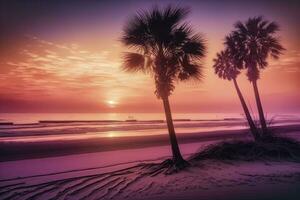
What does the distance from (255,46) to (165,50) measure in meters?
9.92

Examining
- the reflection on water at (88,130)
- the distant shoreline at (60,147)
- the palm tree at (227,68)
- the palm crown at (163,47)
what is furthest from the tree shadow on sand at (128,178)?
the reflection on water at (88,130)

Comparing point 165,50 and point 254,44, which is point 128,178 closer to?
point 165,50

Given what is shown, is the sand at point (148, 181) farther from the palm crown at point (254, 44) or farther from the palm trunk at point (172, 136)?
the palm crown at point (254, 44)

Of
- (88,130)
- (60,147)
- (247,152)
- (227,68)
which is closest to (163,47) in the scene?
(247,152)

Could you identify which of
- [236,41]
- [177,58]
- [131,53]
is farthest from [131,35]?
[236,41]

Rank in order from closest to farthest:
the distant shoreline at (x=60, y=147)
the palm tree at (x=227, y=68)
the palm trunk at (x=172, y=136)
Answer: the palm trunk at (x=172, y=136)
the distant shoreline at (x=60, y=147)
the palm tree at (x=227, y=68)

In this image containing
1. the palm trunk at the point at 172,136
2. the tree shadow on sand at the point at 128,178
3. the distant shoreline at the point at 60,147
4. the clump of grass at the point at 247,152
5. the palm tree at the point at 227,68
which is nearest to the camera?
the tree shadow on sand at the point at 128,178

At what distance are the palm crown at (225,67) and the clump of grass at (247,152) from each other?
8823mm

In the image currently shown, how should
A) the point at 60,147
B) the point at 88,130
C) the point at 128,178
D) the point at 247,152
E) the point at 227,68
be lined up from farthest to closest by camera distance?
1. the point at 88,130
2. the point at 227,68
3. the point at 60,147
4. the point at 247,152
5. the point at 128,178

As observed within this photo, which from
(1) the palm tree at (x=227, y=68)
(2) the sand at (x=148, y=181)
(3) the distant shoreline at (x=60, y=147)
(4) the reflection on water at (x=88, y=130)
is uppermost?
(1) the palm tree at (x=227, y=68)

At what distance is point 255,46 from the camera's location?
15.9 m

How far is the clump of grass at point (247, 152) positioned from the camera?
8734mm

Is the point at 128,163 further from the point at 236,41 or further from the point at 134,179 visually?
Answer: the point at 236,41

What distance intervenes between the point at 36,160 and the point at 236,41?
13.6 m
